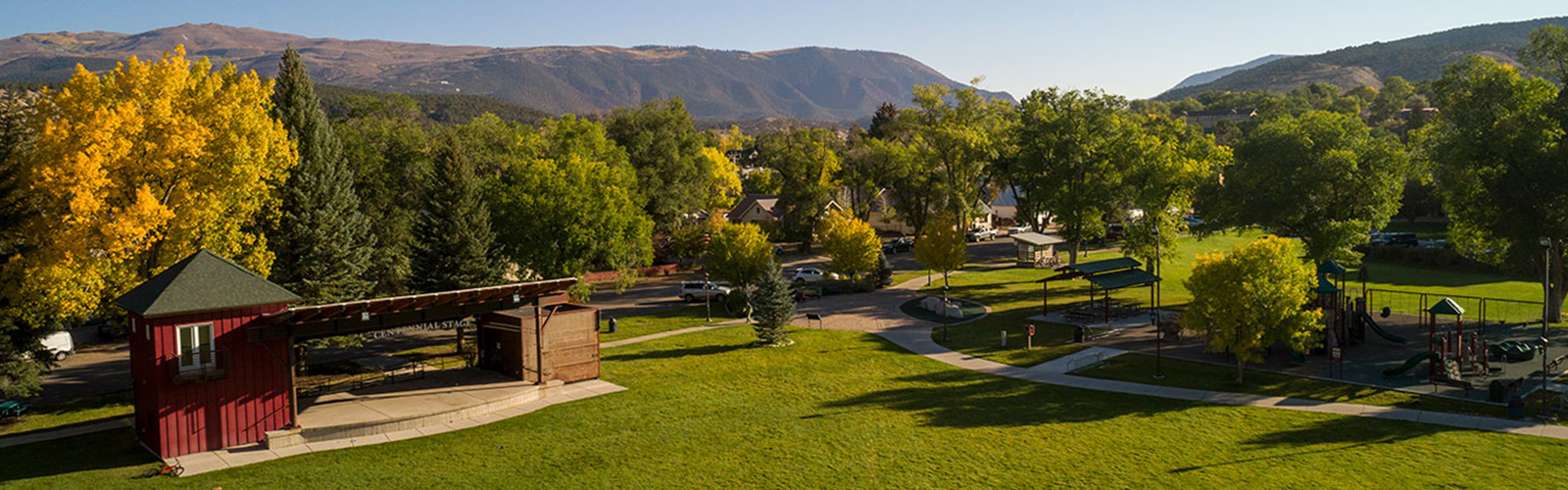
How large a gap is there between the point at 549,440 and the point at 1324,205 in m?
39.6

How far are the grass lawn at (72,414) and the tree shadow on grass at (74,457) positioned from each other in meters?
2.08

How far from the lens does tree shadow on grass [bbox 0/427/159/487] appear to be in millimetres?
20203

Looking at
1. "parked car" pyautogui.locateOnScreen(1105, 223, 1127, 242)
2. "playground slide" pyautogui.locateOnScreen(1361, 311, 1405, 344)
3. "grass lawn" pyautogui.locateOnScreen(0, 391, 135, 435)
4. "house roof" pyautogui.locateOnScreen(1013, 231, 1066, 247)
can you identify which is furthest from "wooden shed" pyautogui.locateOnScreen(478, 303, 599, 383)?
"parked car" pyautogui.locateOnScreen(1105, 223, 1127, 242)

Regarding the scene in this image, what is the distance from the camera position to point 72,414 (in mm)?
25984

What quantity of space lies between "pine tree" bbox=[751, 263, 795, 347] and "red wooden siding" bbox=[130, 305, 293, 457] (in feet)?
61.0

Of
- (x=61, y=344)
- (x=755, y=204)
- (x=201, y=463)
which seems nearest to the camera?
(x=201, y=463)

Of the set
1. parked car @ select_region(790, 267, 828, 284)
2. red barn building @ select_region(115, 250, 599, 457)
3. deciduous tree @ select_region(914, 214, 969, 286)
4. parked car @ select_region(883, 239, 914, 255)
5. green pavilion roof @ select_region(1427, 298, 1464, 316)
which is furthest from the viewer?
parked car @ select_region(883, 239, 914, 255)

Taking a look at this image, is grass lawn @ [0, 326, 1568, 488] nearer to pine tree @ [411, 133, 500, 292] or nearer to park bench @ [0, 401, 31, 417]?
park bench @ [0, 401, 31, 417]

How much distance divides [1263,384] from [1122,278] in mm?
13577

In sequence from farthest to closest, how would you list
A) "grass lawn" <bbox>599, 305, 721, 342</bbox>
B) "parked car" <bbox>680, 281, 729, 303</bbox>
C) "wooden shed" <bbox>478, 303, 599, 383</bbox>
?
"parked car" <bbox>680, 281, 729, 303</bbox> → "grass lawn" <bbox>599, 305, 721, 342</bbox> → "wooden shed" <bbox>478, 303, 599, 383</bbox>

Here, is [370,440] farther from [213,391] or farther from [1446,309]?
[1446,309]

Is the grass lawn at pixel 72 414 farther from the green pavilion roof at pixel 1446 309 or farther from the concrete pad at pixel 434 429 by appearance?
the green pavilion roof at pixel 1446 309

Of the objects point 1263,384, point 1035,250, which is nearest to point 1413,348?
point 1263,384

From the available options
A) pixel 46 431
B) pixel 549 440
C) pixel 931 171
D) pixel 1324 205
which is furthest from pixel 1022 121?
pixel 46 431
